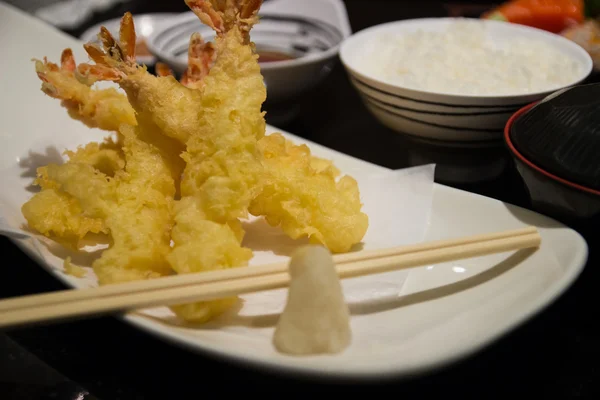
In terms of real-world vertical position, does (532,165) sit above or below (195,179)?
below

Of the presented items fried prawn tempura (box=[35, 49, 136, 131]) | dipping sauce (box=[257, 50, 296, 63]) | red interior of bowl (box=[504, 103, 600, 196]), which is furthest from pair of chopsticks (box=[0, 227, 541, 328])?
dipping sauce (box=[257, 50, 296, 63])

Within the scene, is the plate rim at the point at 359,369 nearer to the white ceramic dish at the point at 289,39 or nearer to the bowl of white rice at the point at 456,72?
the bowl of white rice at the point at 456,72

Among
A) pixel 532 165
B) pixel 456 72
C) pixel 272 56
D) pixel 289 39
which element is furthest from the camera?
pixel 289 39

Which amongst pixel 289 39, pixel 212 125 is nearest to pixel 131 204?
pixel 212 125

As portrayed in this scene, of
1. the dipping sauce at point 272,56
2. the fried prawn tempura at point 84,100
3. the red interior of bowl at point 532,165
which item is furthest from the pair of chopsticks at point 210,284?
the dipping sauce at point 272,56

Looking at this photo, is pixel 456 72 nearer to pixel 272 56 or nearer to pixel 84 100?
pixel 272 56
